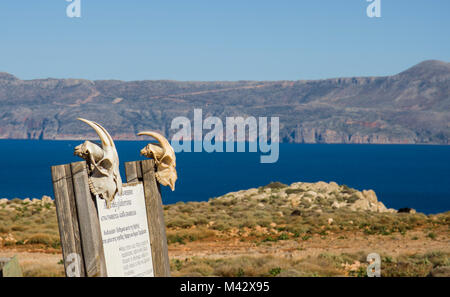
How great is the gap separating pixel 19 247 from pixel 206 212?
35.1ft

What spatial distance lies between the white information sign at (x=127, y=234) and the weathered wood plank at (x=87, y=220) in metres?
0.23

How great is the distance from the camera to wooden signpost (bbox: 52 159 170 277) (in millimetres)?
6785

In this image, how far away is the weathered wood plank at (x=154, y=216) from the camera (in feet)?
26.7

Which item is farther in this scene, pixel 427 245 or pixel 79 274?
pixel 427 245

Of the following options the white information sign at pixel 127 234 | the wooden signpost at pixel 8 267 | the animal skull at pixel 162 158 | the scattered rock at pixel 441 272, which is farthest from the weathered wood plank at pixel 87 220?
the scattered rock at pixel 441 272

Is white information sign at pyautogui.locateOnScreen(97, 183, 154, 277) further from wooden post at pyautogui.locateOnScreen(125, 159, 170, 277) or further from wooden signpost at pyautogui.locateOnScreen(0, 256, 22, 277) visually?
wooden signpost at pyautogui.locateOnScreen(0, 256, 22, 277)

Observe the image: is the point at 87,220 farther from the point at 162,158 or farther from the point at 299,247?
the point at 299,247

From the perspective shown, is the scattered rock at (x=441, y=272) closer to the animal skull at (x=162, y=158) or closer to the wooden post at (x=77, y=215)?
the animal skull at (x=162, y=158)

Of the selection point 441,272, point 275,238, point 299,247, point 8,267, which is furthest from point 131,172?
point 275,238

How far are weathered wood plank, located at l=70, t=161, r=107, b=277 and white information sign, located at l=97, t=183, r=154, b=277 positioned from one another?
0.23 meters

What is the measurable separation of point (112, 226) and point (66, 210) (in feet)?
2.63
